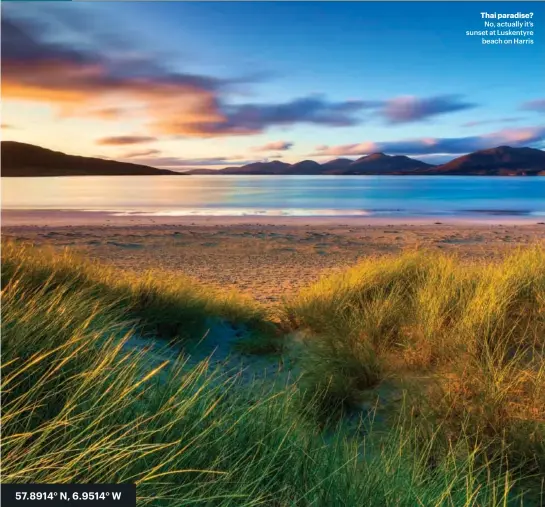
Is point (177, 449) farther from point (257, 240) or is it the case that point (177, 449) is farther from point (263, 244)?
point (257, 240)

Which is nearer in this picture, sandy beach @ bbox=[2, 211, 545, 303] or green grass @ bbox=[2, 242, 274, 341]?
green grass @ bbox=[2, 242, 274, 341]

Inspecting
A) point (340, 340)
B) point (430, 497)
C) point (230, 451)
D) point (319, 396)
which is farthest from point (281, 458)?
point (340, 340)

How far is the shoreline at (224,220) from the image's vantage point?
20688 mm

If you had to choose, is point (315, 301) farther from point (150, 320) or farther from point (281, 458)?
point (281, 458)

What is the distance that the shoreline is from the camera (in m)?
20.7

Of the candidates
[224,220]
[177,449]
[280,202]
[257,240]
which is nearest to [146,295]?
[177,449]

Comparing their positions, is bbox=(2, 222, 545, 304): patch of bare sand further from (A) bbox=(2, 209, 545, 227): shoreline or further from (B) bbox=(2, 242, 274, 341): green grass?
(B) bbox=(2, 242, 274, 341): green grass

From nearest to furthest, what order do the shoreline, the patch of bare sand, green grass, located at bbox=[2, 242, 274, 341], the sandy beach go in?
green grass, located at bbox=[2, 242, 274, 341] < the patch of bare sand < the sandy beach < the shoreline

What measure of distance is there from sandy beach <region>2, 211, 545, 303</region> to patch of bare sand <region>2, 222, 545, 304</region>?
2 centimetres

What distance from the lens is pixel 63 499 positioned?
1.63 metres

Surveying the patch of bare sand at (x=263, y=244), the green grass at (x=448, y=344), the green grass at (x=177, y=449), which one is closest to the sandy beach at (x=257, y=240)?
the patch of bare sand at (x=263, y=244)

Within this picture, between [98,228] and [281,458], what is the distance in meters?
17.3

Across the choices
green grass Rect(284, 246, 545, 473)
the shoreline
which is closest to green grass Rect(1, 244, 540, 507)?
green grass Rect(284, 246, 545, 473)

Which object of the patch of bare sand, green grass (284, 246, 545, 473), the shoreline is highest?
green grass (284, 246, 545, 473)
